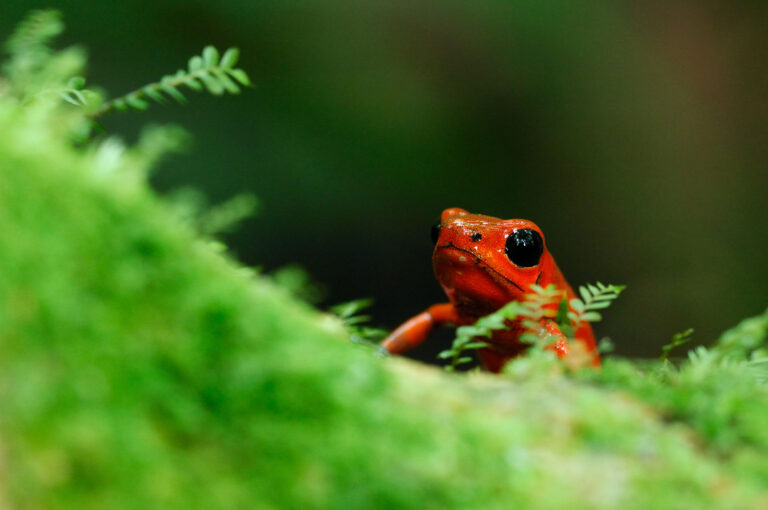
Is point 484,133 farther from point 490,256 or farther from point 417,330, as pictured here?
point 490,256

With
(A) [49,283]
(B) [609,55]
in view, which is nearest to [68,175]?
(A) [49,283]

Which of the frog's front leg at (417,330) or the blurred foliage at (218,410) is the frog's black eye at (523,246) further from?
the blurred foliage at (218,410)

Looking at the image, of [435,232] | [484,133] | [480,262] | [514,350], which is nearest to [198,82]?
[480,262]

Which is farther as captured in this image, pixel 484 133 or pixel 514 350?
pixel 484 133

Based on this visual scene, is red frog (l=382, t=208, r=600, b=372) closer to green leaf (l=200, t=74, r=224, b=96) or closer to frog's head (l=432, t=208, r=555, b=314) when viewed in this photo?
frog's head (l=432, t=208, r=555, b=314)

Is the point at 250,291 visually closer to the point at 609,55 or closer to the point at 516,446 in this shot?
the point at 516,446

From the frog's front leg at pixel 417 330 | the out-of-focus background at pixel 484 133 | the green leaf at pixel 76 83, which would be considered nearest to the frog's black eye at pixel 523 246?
the frog's front leg at pixel 417 330

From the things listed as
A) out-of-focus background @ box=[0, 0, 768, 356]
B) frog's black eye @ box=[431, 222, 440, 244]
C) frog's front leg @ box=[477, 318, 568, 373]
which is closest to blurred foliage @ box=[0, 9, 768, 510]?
frog's front leg @ box=[477, 318, 568, 373]
